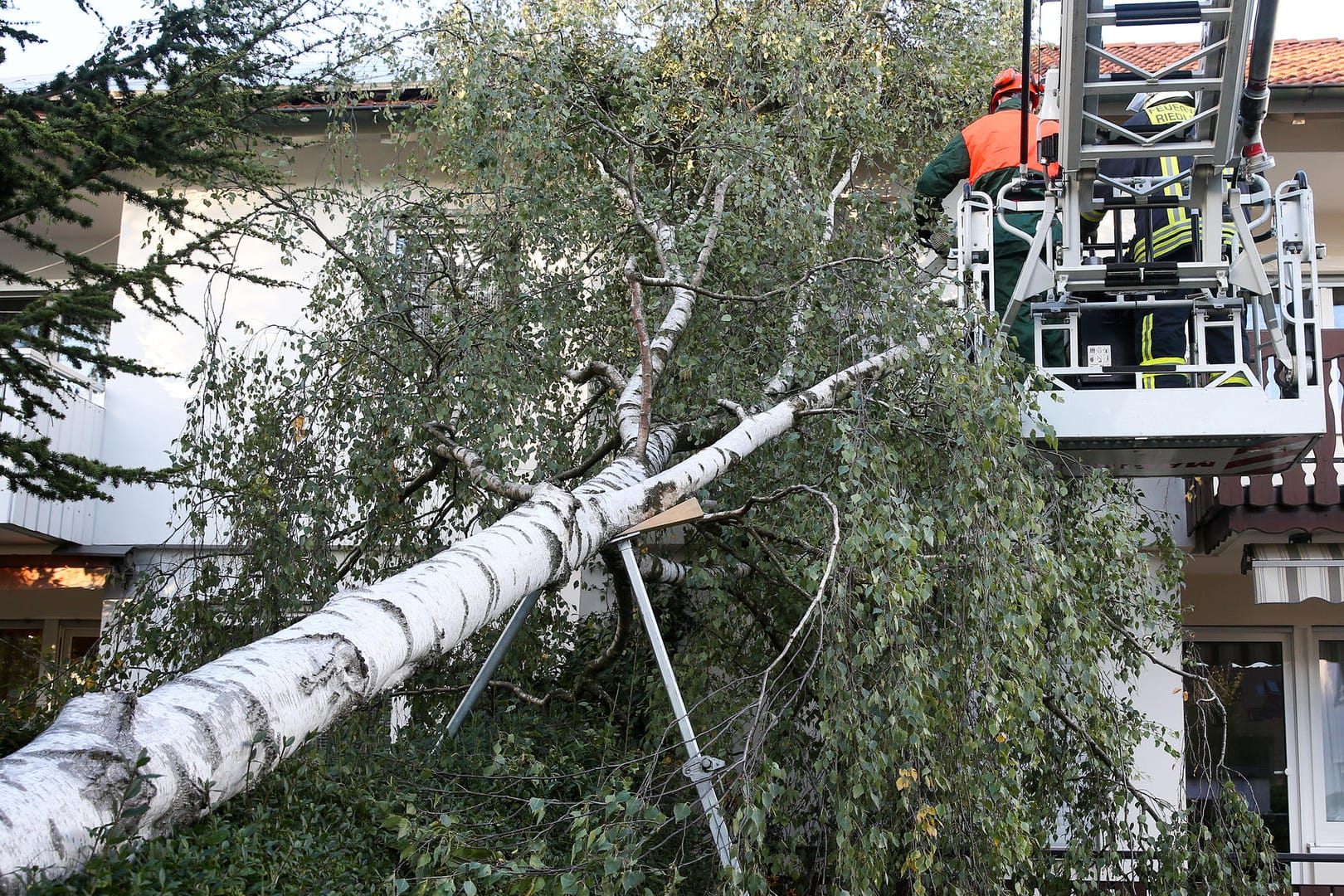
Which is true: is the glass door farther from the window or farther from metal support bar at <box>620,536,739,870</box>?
metal support bar at <box>620,536,739,870</box>

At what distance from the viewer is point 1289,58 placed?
411 inches

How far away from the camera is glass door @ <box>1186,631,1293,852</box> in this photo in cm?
979

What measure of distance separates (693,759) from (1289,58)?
9.54 meters

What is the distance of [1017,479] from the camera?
187 inches

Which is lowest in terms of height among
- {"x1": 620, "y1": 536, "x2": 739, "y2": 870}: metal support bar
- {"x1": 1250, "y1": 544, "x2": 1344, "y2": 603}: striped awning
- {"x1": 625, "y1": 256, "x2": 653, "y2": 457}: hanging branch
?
{"x1": 620, "y1": 536, "x2": 739, "y2": 870}: metal support bar

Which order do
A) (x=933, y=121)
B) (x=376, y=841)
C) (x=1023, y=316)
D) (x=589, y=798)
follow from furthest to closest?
(x=933, y=121) < (x=1023, y=316) < (x=376, y=841) < (x=589, y=798)

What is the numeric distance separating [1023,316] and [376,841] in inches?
167

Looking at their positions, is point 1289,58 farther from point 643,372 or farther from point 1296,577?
point 643,372

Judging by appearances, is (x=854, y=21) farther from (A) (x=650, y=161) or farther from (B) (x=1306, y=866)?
(B) (x=1306, y=866)

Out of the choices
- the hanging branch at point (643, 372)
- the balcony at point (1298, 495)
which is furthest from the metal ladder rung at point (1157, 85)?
the balcony at point (1298, 495)

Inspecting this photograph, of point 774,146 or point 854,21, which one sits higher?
point 854,21

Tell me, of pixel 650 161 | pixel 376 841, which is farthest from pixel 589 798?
pixel 650 161

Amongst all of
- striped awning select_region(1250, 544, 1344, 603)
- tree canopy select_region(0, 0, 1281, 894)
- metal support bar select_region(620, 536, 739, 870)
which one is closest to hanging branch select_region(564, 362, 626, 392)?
tree canopy select_region(0, 0, 1281, 894)

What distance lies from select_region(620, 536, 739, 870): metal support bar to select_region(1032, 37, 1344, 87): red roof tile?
5.34 m
